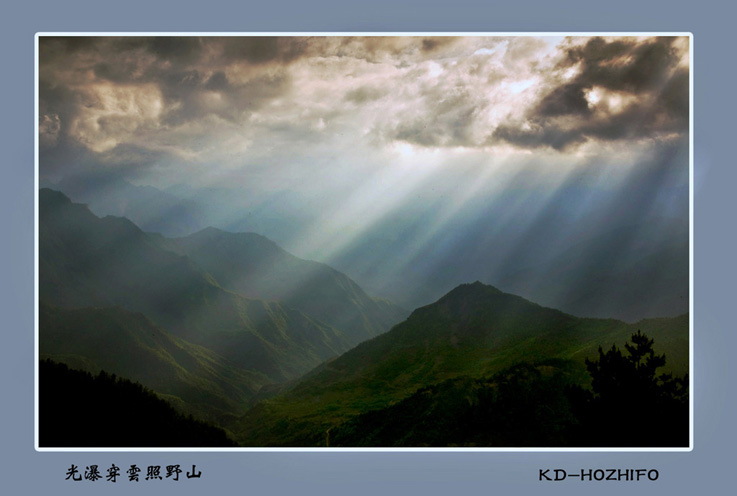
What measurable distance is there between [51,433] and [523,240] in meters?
26.4

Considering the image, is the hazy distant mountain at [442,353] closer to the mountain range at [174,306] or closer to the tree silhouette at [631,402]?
the tree silhouette at [631,402]

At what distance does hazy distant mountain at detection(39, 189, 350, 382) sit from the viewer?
99.3 feet

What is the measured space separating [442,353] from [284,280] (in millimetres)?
16370

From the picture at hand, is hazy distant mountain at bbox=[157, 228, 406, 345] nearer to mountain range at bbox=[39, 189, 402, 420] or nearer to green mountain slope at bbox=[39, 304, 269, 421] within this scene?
mountain range at bbox=[39, 189, 402, 420]

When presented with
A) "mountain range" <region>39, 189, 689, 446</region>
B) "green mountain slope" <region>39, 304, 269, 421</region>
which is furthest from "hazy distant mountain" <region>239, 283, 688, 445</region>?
"green mountain slope" <region>39, 304, 269, 421</region>

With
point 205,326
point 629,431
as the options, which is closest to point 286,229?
point 205,326

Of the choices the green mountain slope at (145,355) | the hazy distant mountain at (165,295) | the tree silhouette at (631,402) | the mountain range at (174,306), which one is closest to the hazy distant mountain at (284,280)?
the mountain range at (174,306)

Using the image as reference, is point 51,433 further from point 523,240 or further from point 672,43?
point 672,43

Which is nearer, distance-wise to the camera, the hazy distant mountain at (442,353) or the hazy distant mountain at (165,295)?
the hazy distant mountain at (442,353)

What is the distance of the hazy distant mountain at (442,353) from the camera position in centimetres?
2248

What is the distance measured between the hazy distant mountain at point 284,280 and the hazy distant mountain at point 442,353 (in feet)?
30.8

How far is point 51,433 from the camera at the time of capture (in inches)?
647

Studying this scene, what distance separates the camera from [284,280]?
3988 cm

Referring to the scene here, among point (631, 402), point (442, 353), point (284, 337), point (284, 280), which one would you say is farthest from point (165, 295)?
point (631, 402)
